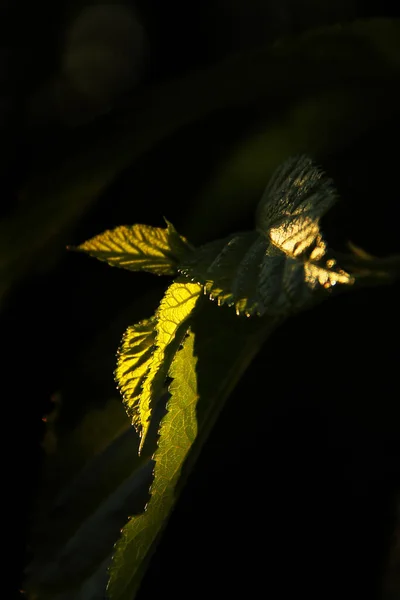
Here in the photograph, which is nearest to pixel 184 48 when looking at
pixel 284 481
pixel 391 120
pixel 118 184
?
pixel 118 184

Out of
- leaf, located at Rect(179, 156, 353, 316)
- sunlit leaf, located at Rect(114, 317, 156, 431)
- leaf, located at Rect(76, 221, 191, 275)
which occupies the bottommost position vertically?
sunlit leaf, located at Rect(114, 317, 156, 431)

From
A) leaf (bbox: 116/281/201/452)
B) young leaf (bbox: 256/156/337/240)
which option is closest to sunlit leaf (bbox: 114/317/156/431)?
leaf (bbox: 116/281/201/452)

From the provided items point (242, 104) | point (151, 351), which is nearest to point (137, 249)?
point (151, 351)

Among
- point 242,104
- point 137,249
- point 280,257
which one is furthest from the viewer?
point 242,104

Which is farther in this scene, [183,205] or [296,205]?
[183,205]

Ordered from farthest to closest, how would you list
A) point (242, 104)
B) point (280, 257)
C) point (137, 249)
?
1. point (242, 104)
2. point (137, 249)
3. point (280, 257)

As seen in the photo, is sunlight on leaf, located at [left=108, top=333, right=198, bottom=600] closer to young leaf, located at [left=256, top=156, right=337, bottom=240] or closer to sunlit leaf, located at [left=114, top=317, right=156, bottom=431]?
sunlit leaf, located at [left=114, top=317, right=156, bottom=431]

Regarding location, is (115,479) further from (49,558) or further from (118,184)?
(118,184)

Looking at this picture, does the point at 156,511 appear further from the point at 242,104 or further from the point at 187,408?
the point at 242,104
